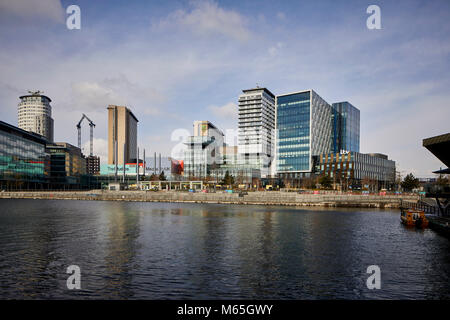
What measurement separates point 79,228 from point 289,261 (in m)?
38.2

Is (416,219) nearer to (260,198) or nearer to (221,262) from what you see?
(221,262)

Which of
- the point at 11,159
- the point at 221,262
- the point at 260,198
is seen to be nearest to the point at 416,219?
the point at 221,262

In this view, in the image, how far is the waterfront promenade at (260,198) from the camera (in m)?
111

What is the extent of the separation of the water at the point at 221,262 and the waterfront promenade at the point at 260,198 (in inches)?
2299

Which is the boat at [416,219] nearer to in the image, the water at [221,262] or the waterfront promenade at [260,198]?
the water at [221,262]

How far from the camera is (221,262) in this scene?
3231 centimetres

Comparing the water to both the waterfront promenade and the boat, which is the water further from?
the waterfront promenade

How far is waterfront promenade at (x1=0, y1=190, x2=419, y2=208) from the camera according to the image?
364ft

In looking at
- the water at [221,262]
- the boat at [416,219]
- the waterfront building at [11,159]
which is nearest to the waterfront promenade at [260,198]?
the waterfront building at [11,159]

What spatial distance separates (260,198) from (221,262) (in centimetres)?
9063

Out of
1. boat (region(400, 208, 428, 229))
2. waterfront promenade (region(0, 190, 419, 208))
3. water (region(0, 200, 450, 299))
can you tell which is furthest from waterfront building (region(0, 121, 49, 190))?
boat (region(400, 208, 428, 229))

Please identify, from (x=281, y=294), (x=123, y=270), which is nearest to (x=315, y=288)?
(x=281, y=294)

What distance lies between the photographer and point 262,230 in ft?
174
